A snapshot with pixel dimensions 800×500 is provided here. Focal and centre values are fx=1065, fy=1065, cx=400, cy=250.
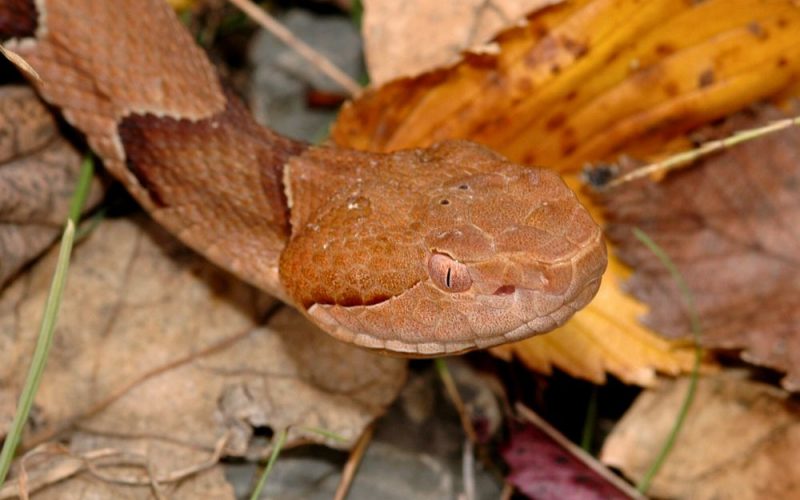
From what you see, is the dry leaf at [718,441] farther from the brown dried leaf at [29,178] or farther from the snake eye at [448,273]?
the brown dried leaf at [29,178]

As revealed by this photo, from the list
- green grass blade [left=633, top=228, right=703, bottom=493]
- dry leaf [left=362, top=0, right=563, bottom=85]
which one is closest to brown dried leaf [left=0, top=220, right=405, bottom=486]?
green grass blade [left=633, top=228, right=703, bottom=493]

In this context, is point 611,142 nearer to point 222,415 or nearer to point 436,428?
point 436,428

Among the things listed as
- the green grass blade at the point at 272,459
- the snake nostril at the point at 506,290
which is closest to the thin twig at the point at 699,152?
the snake nostril at the point at 506,290

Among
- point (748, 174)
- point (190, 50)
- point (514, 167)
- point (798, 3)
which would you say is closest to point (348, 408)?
point (514, 167)

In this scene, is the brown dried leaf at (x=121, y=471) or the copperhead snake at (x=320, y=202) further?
the brown dried leaf at (x=121, y=471)

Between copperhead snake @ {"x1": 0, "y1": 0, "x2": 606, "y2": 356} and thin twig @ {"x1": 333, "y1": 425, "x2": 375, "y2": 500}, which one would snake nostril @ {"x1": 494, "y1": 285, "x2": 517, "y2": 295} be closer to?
copperhead snake @ {"x1": 0, "y1": 0, "x2": 606, "y2": 356}

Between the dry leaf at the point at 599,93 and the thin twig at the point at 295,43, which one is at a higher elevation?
the dry leaf at the point at 599,93
